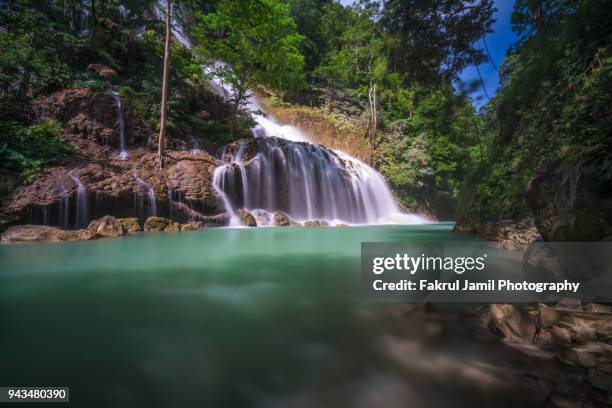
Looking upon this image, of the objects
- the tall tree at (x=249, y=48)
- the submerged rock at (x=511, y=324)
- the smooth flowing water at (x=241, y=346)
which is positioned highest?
the tall tree at (x=249, y=48)

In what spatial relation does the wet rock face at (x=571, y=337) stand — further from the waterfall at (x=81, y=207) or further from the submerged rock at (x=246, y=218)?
the waterfall at (x=81, y=207)

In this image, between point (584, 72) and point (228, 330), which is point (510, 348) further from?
point (584, 72)

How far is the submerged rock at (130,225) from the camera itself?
789cm

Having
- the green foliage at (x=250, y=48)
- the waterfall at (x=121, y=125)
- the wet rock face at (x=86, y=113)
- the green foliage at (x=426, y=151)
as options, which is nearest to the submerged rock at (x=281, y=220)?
the waterfall at (x=121, y=125)

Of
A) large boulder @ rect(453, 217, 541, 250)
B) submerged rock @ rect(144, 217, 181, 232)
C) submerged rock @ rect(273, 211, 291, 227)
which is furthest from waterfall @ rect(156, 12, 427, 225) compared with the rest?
large boulder @ rect(453, 217, 541, 250)

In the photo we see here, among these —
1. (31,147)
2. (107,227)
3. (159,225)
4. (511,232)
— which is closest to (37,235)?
(107,227)

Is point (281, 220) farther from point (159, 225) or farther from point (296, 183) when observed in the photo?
point (159, 225)

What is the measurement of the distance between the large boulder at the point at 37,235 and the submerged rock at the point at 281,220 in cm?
665

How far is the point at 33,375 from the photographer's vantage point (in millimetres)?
1321

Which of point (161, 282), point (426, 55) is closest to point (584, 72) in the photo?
point (426, 55)

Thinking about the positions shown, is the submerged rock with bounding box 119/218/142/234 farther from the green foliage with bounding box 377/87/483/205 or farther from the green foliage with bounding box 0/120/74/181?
the green foliage with bounding box 377/87/483/205

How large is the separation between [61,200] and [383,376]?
9364mm

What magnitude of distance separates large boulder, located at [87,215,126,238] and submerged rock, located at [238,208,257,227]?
4.19 m

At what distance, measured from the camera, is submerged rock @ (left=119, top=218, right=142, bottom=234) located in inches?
311
